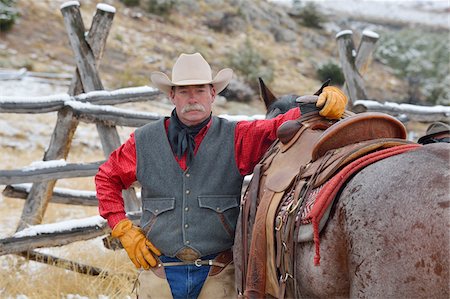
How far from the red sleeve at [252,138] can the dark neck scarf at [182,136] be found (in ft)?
0.60

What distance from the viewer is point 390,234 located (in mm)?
1419

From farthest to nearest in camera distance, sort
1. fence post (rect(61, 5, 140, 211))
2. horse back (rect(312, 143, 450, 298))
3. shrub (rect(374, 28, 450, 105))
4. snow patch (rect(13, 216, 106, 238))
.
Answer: shrub (rect(374, 28, 450, 105))
fence post (rect(61, 5, 140, 211))
snow patch (rect(13, 216, 106, 238))
horse back (rect(312, 143, 450, 298))

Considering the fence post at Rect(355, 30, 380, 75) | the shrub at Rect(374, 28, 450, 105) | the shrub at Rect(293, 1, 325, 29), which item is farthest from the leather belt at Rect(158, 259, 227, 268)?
the shrub at Rect(293, 1, 325, 29)

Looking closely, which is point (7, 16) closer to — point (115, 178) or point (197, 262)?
point (115, 178)

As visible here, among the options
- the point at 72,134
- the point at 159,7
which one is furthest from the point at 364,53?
the point at 159,7

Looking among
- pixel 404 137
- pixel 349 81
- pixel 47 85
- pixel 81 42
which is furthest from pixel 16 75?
pixel 404 137

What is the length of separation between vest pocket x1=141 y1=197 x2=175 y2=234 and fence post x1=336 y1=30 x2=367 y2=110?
3196 mm

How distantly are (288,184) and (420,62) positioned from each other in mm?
20976

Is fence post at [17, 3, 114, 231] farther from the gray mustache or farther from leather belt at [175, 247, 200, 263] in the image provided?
leather belt at [175, 247, 200, 263]

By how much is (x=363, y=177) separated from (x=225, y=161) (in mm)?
946

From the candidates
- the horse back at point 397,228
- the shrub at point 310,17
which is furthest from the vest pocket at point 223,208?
the shrub at point 310,17

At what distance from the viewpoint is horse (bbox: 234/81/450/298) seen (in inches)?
52.3

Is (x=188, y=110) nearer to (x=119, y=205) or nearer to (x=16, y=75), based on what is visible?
(x=119, y=205)

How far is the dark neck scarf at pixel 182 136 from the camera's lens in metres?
2.41
